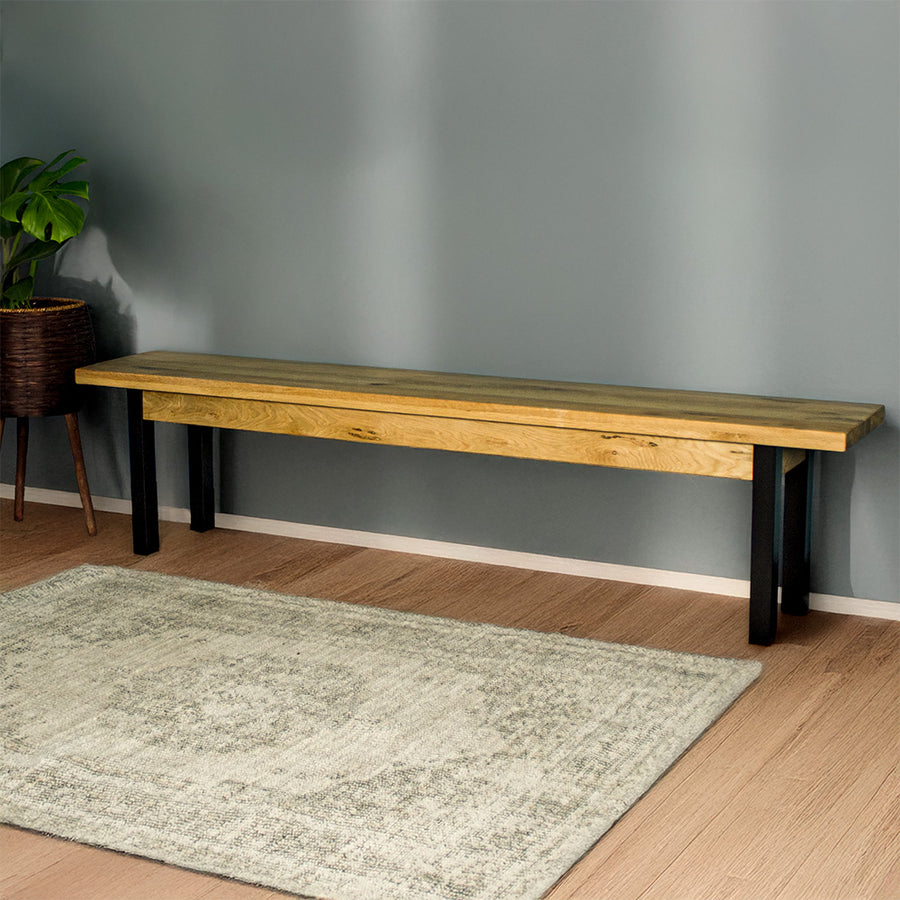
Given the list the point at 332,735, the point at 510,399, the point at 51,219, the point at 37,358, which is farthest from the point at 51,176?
the point at 332,735

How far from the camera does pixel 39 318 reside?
13.2ft

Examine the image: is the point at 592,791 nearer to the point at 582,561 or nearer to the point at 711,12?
A: the point at 582,561

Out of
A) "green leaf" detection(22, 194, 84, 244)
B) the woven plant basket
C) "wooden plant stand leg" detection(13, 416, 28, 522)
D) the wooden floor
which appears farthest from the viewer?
"wooden plant stand leg" detection(13, 416, 28, 522)

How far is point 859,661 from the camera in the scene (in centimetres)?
311

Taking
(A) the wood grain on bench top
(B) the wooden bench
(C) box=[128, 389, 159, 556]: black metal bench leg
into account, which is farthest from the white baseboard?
(A) the wood grain on bench top

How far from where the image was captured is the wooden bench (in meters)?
3.12

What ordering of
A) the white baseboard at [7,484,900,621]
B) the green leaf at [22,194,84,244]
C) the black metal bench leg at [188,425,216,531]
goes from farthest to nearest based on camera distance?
the black metal bench leg at [188,425,216,531]
the green leaf at [22,194,84,244]
the white baseboard at [7,484,900,621]

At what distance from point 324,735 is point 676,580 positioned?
1398 mm

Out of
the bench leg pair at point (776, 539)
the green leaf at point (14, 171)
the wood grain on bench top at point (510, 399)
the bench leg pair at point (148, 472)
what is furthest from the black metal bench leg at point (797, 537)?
the green leaf at point (14, 171)

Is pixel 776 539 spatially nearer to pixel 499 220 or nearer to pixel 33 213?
pixel 499 220

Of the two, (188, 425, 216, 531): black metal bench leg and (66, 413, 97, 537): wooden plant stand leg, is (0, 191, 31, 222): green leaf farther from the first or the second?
(188, 425, 216, 531): black metal bench leg

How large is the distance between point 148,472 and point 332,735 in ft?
5.25

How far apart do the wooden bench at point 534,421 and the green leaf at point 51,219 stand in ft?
1.38

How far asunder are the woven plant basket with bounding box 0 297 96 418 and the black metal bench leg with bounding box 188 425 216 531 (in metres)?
0.44
